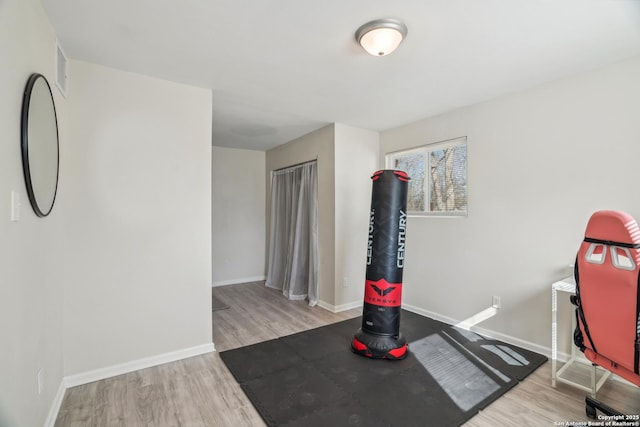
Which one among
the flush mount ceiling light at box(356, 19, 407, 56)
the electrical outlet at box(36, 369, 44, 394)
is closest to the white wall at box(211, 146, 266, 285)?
the electrical outlet at box(36, 369, 44, 394)

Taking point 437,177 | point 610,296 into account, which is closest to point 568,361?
point 610,296

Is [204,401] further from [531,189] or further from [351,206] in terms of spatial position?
[531,189]

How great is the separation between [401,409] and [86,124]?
3.05 meters

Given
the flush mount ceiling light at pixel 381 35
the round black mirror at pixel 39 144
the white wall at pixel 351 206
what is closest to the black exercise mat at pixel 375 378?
the white wall at pixel 351 206

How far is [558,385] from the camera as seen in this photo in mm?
2221

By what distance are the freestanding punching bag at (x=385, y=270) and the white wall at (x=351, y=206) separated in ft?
3.67

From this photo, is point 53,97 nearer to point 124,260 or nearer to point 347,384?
point 124,260

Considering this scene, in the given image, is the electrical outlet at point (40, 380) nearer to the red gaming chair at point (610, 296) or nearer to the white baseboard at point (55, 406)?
the white baseboard at point (55, 406)

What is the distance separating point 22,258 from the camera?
1.43 metres

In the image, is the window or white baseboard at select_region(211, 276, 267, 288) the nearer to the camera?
the window

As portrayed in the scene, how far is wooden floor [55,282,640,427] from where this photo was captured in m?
1.88

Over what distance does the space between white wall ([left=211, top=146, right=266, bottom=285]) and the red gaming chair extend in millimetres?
4714

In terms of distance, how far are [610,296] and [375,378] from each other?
1.56 meters

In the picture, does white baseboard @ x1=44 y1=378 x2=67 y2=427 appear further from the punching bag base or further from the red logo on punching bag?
the red logo on punching bag
